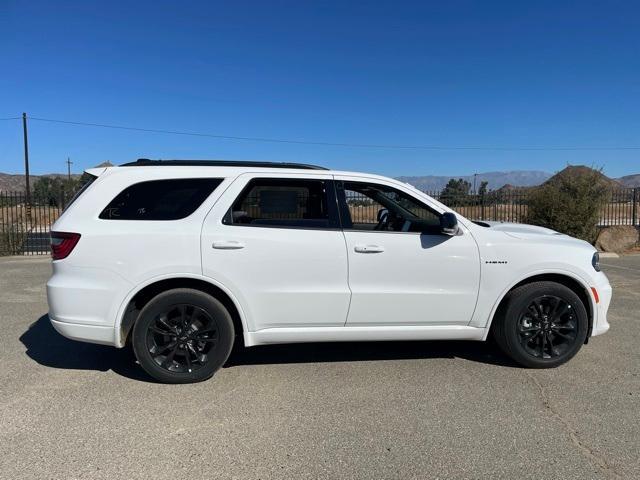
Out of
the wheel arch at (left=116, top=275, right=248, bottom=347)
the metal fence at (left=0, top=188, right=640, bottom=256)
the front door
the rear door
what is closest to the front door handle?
the front door

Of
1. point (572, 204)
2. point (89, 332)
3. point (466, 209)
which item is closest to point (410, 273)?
point (89, 332)

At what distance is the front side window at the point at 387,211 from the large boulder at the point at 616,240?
445 inches

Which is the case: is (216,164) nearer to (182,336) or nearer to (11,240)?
(182,336)

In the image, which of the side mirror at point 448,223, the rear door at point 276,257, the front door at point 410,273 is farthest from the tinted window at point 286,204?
the side mirror at point 448,223

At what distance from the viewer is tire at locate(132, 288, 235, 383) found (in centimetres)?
408

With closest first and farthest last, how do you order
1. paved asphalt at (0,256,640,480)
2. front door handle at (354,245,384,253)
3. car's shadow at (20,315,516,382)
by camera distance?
paved asphalt at (0,256,640,480), front door handle at (354,245,384,253), car's shadow at (20,315,516,382)

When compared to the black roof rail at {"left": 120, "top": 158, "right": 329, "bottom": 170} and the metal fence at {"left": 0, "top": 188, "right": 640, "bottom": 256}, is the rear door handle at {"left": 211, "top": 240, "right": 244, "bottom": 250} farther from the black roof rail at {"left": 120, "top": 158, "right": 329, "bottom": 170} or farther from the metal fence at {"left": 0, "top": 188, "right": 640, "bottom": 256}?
the metal fence at {"left": 0, "top": 188, "right": 640, "bottom": 256}

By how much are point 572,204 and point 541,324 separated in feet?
33.9

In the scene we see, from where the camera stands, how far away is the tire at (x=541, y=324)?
442 cm

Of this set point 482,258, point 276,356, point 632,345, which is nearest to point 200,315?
point 276,356

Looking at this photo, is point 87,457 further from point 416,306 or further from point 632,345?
point 632,345

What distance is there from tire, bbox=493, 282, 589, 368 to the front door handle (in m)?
1.28

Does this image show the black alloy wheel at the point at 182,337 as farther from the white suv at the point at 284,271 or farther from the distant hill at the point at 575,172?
the distant hill at the point at 575,172

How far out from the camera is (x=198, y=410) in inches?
147
